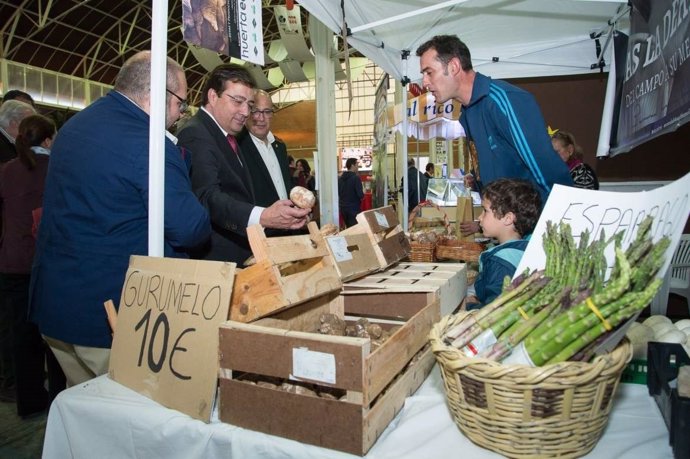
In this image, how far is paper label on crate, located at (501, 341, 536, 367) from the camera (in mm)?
824

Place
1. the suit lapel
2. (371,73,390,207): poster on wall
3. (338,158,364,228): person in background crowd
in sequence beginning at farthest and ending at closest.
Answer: (338,158,364,228): person in background crowd
(371,73,390,207): poster on wall
the suit lapel

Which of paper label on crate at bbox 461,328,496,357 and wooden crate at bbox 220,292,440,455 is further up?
paper label on crate at bbox 461,328,496,357

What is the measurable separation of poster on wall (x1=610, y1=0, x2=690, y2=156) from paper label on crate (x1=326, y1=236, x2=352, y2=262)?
1.55 metres

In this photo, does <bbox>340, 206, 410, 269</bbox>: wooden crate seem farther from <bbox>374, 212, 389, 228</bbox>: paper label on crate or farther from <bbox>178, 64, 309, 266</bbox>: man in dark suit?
<bbox>178, 64, 309, 266</bbox>: man in dark suit

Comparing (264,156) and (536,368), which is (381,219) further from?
(536,368)

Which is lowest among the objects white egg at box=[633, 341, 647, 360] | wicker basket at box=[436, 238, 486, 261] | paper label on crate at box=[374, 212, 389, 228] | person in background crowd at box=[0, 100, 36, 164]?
white egg at box=[633, 341, 647, 360]

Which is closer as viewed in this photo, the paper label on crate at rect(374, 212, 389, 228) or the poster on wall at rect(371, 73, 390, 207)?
the paper label on crate at rect(374, 212, 389, 228)

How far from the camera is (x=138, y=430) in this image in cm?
108

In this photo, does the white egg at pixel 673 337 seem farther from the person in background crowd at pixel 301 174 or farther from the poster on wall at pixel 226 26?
the person in background crowd at pixel 301 174

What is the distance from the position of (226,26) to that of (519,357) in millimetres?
1303

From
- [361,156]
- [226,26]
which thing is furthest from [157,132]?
[361,156]

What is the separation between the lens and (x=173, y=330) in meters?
1.15

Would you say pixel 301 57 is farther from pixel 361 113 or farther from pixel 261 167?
pixel 361 113

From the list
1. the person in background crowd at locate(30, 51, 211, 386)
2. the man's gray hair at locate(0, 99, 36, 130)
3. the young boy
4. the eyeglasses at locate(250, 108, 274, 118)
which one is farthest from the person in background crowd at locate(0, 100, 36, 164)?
the young boy
